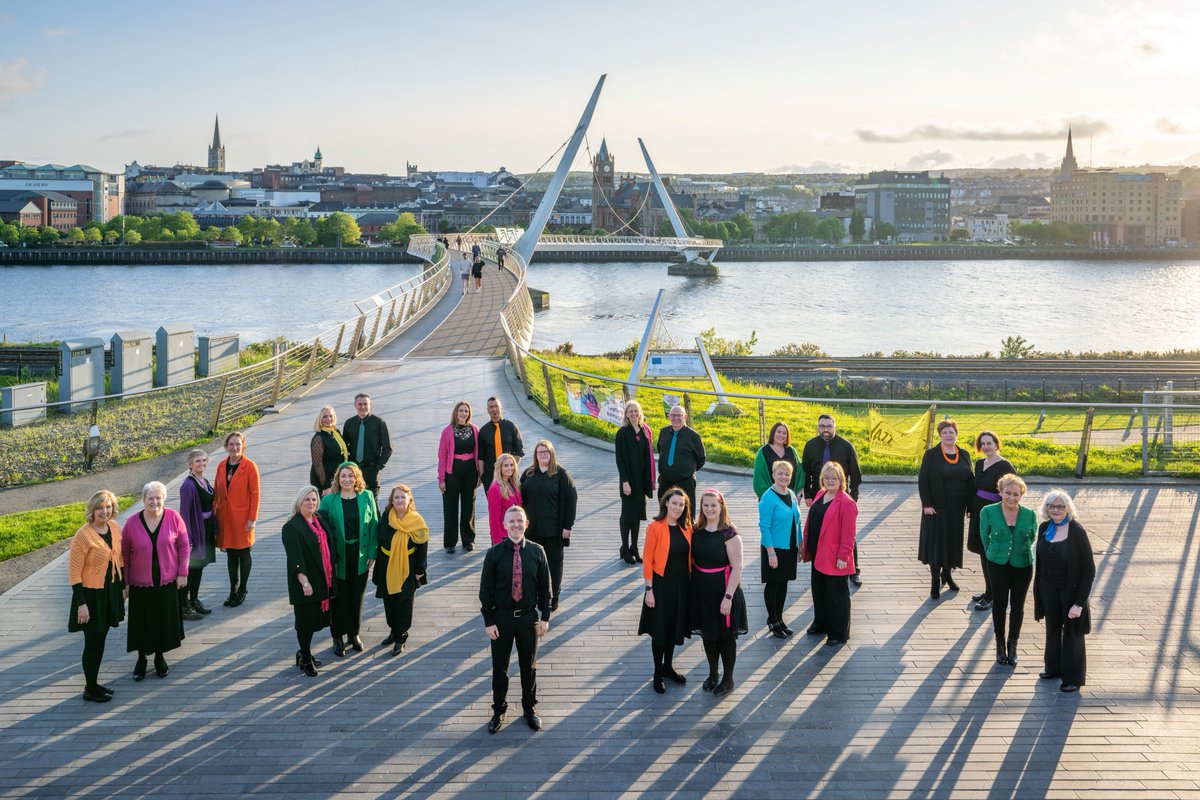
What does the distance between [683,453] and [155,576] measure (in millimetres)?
3721

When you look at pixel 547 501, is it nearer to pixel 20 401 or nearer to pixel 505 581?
pixel 505 581

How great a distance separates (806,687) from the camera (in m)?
6.33

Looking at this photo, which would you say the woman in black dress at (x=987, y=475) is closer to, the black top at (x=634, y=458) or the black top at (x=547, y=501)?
the black top at (x=634, y=458)

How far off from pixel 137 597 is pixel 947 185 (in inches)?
7935

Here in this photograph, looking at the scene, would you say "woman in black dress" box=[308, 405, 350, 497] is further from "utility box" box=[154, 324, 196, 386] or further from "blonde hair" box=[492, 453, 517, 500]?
"utility box" box=[154, 324, 196, 386]

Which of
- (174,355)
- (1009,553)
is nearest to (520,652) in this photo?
(1009,553)

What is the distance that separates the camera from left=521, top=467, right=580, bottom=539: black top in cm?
708

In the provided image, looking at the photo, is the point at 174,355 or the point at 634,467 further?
the point at 174,355

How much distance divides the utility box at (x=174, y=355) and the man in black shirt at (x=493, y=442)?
10.3m

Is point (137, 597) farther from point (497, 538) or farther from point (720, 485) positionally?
point (720, 485)

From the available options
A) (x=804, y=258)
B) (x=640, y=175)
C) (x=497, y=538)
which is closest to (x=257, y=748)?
(x=497, y=538)

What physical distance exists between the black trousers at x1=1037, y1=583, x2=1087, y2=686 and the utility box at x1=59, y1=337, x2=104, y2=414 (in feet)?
45.1

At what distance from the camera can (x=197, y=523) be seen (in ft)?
23.4

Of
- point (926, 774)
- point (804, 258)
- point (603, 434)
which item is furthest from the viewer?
point (804, 258)
